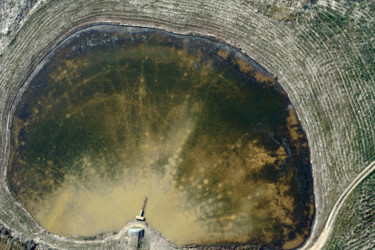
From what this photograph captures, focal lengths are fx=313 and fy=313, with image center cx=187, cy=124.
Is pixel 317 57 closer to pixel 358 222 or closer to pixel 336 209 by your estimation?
pixel 336 209

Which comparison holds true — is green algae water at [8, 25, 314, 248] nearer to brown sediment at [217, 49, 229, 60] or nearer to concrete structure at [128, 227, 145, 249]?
brown sediment at [217, 49, 229, 60]

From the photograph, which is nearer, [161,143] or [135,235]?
[135,235]

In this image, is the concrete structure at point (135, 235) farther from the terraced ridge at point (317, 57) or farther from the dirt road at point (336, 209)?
the dirt road at point (336, 209)

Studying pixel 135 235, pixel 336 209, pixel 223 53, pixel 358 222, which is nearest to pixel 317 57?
pixel 223 53

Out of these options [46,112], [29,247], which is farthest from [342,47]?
[29,247]

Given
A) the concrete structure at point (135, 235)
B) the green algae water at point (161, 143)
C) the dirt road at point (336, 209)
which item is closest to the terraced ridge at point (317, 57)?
the dirt road at point (336, 209)

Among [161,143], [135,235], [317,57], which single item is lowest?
[135,235]
